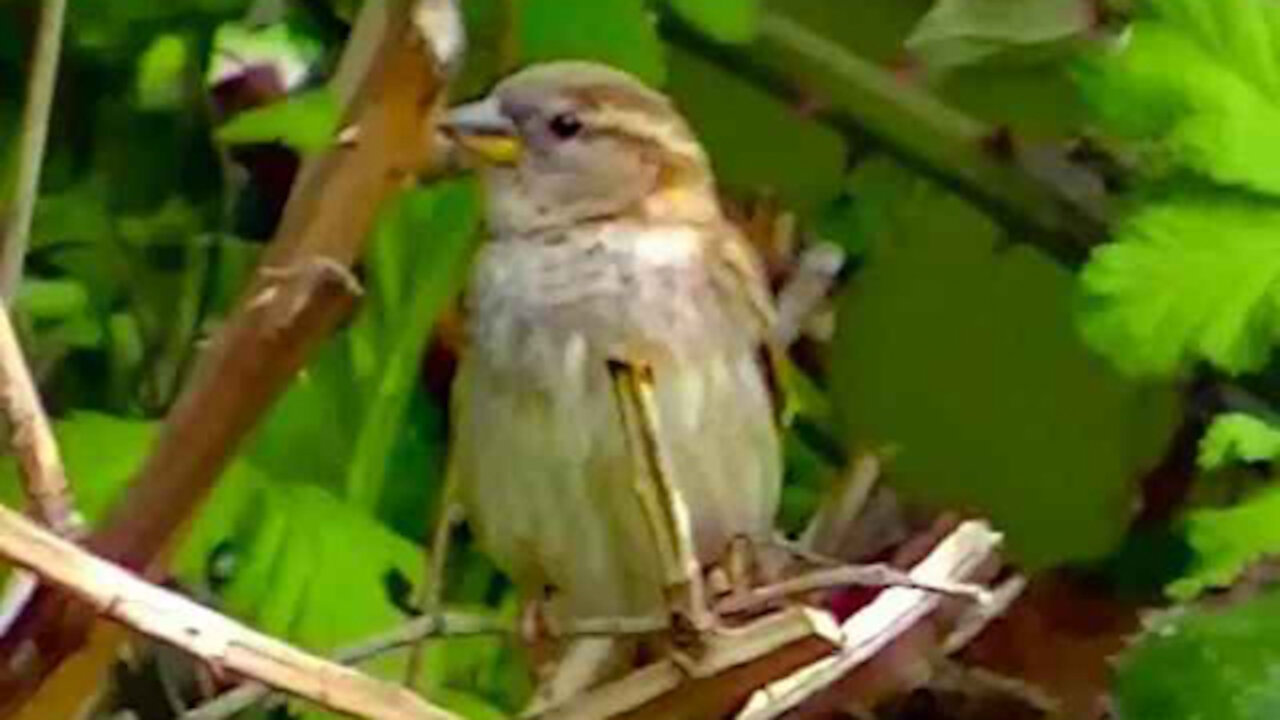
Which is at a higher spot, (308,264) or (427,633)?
(308,264)

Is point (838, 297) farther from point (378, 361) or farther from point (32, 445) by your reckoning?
point (32, 445)

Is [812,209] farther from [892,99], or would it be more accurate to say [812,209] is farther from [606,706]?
[606,706]

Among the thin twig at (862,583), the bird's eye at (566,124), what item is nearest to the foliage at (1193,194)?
the bird's eye at (566,124)

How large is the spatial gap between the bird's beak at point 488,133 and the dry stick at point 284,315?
0.36 m

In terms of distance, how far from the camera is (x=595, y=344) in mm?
1320

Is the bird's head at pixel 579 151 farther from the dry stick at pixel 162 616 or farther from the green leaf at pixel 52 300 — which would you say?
the dry stick at pixel 162 616

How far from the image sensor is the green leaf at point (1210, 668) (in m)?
1.28

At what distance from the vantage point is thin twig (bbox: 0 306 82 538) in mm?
944

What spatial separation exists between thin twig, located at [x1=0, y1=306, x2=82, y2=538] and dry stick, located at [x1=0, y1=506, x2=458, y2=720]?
2.0 inches

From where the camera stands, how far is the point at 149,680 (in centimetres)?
150

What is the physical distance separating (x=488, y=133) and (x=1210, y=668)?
12.4 inches

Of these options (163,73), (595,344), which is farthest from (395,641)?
(163,73)

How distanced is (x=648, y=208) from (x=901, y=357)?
1.59 feet

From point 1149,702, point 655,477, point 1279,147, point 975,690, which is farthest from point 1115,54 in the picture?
point 655,477
